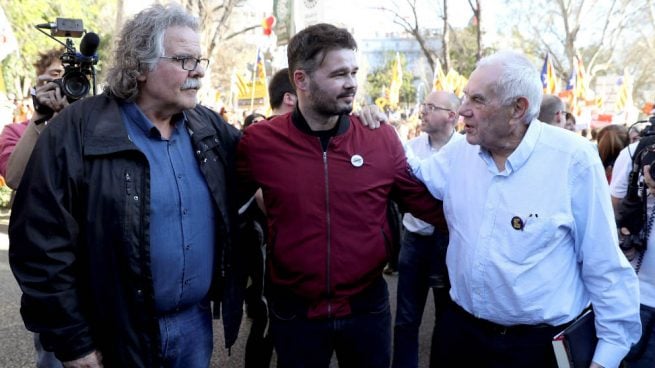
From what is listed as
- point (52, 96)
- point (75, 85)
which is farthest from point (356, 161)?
point (52, 96)

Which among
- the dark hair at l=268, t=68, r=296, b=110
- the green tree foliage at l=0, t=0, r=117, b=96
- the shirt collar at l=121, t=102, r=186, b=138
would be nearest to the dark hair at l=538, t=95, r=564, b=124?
the dark hair at l=268, t=68, r=296, b=110

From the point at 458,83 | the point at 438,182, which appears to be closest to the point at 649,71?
the point at 458,83

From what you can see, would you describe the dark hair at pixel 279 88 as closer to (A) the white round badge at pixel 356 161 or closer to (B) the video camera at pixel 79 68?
(B) the video camera at pixel 79 68

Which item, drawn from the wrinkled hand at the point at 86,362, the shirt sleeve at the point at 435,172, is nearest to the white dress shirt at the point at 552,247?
the shirt sleeve at the point at 435,172

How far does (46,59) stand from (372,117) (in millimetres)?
2073

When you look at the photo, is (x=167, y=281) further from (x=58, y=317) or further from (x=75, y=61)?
(x=75, y=61)

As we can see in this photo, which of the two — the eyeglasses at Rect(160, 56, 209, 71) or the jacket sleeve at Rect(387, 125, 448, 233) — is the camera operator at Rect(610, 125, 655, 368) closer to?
the jacket sleeve at Rect(387, 125, 448, 233)

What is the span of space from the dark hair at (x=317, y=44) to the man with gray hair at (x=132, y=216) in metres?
0.46

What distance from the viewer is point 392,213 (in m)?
2.64

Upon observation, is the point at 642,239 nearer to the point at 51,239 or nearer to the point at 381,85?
the point at 51,239

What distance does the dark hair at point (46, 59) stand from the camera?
10.7 ft

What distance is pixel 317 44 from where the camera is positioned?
2.45 meters

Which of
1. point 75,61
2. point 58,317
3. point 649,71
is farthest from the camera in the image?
point 649,71

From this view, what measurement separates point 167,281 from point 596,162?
1.72m
